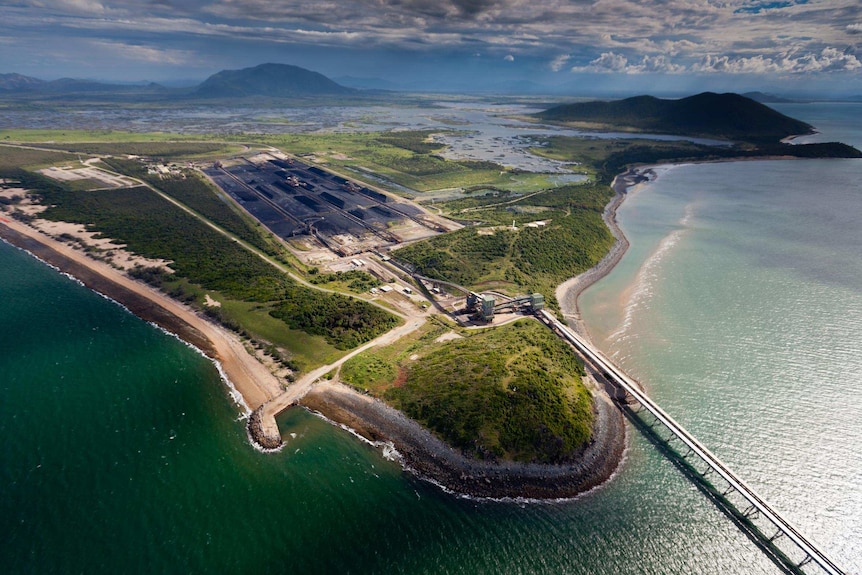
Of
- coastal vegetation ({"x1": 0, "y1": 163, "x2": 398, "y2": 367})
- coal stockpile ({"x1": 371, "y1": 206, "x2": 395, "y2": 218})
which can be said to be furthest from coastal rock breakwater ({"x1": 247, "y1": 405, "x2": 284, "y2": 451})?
coal stockpile ({"x1": 371, "y1": 206, "x2": 395, "y2": 218})

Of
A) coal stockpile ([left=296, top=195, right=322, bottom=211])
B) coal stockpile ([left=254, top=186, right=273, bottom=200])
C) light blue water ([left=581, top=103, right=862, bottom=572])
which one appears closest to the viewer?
light blue water ([left=581, top=103, right=862, bottom=572])

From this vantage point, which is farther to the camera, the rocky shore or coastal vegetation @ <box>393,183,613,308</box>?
coastal vegetation @ <box>393,183,613,308</box>

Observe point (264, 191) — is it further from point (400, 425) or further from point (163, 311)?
point (400, 425)

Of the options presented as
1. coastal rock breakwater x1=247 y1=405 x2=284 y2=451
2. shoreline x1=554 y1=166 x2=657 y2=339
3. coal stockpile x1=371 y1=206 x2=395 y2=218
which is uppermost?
coal stockpile x1=371 y1=206 x2=395 y2=218

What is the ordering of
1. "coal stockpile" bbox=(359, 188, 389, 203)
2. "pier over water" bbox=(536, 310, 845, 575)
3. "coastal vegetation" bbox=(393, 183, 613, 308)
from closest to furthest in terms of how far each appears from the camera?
"pier over water" bbox=(536, 310, 845, 575)
"coastal vegetation" bbox=(393, 183, 613, 308)
"coal stockpile" bbox=(359, 188, 389, 203)

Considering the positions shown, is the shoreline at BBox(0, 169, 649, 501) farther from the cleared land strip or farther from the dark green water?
the dark green water

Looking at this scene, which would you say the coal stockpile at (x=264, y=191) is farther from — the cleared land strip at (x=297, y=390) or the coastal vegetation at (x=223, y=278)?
the cleared land strip at (x=297, y=390)
